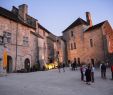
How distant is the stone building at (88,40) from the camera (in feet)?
112

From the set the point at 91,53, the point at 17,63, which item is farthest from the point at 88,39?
the point at 17,63

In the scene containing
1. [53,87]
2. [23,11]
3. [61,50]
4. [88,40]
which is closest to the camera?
[53,87]

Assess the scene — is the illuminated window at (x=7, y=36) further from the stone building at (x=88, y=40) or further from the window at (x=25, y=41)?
the stone building at (x=88, y=40)

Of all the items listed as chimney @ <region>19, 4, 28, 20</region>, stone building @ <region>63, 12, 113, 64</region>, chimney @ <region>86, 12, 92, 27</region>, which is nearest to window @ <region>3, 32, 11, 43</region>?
chimney @ <region>19, 4, 28, 20</region>

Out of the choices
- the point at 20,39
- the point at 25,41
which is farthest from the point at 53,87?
the point at 25,41

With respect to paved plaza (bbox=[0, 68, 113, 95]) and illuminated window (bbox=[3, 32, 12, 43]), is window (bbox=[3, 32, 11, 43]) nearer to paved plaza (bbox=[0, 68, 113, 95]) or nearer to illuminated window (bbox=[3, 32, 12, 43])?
illuminated window (bbox=[3, 32, 12, 43])

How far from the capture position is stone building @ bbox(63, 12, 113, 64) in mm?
34188

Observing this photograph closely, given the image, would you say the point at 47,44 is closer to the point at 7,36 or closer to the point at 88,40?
the point at 88,40

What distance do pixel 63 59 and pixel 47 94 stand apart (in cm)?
3384

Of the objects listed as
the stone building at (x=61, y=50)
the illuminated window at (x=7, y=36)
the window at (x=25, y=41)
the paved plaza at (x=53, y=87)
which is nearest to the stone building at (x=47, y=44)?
the stone building at (x=61, y=50)

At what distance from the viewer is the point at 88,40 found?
38000 millimetres

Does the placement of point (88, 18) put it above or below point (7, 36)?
above

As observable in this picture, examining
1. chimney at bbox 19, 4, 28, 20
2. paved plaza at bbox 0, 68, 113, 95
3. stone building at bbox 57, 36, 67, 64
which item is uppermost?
chimney at bbox 19, 4, 28, 20

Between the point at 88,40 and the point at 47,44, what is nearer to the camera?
the point at 88,40
